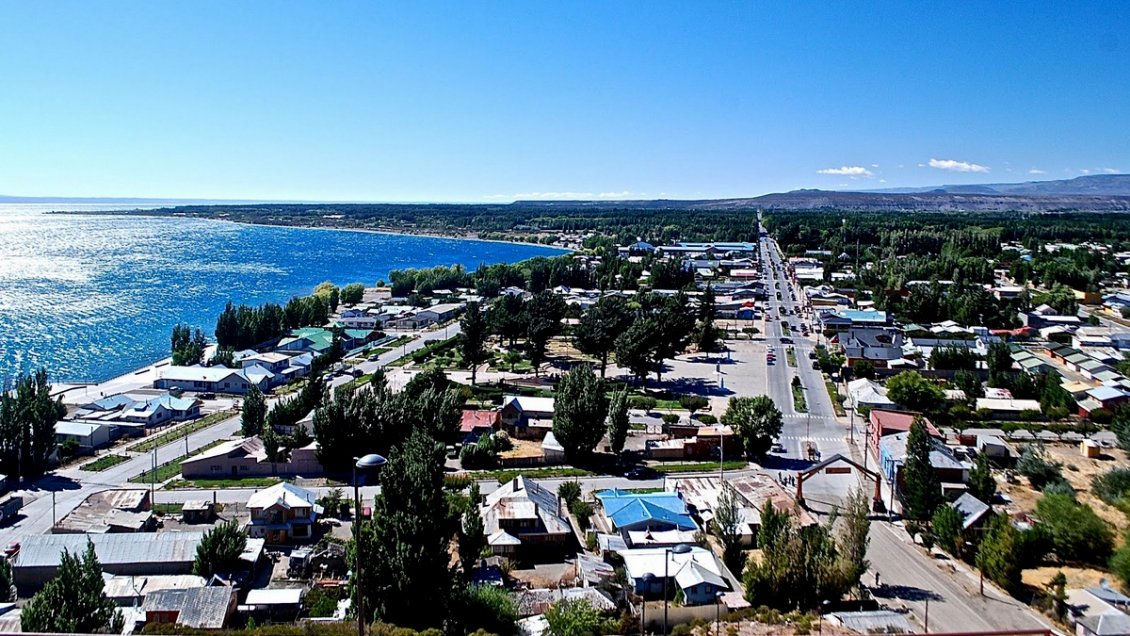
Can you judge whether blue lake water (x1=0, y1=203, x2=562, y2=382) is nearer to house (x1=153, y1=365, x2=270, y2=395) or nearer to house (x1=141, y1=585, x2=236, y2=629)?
house (x1=153, y1=365, x2=270, y2=395)

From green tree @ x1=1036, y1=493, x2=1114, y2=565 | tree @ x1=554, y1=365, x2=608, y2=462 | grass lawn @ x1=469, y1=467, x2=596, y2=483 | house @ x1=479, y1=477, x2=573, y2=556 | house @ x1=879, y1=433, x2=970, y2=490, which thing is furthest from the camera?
tree @ x1=554, y1=365, x2=608, y2=462

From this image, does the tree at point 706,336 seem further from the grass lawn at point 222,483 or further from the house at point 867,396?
the grass lawn at point 222,483

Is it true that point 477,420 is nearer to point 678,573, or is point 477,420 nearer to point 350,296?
point 678,573

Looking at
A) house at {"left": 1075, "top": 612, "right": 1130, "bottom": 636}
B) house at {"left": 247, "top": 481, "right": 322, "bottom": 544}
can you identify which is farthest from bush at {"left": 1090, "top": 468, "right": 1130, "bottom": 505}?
house at {"left": 247, "top": 481, "right": 322, "bottom": 544}

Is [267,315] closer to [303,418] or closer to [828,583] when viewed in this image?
[303,418]

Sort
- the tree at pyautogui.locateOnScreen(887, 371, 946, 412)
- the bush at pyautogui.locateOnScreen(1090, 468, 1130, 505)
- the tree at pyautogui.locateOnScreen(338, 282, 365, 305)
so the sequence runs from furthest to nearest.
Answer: the tree at pyautogui.locateOnScreen(338, 282, 365, 305) < the tree at pyautogui.locateOnScreen(887, 371, 946, 412) < the bush at pyautogui.locateOnScreen(1090, 468, 1130, 505)

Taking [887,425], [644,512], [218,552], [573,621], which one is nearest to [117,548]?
[218,552]

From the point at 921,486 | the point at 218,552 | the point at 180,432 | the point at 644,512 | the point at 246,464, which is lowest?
the point at 180,432
